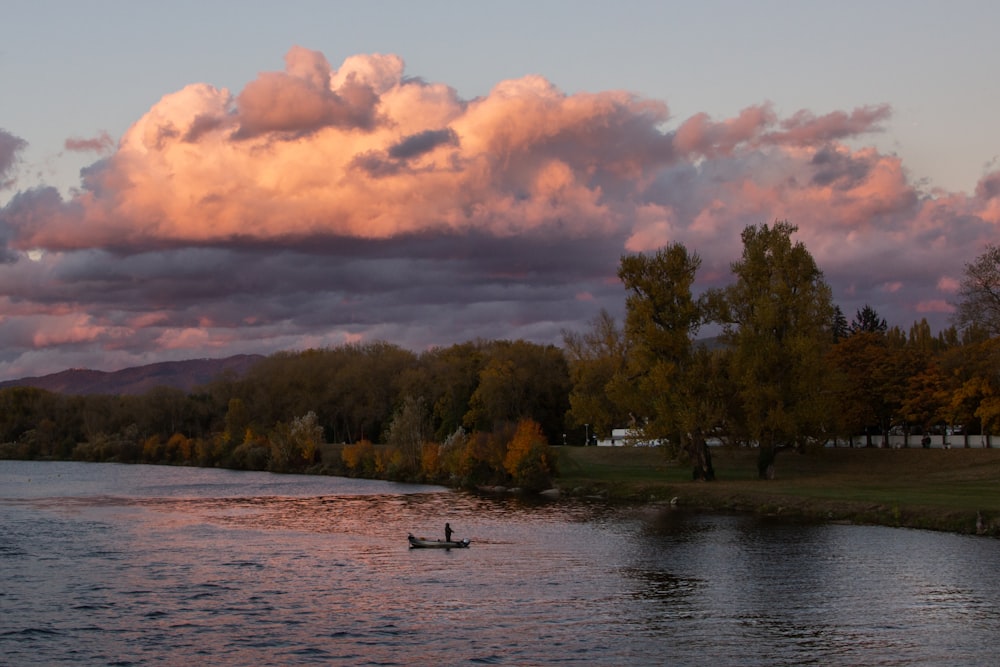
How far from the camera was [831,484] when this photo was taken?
2886 inches

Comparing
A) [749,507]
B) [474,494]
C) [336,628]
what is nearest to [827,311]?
[749,507]

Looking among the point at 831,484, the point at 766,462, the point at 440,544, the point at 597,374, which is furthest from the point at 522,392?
the point at 440,544

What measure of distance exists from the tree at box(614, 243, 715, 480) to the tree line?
0.11m

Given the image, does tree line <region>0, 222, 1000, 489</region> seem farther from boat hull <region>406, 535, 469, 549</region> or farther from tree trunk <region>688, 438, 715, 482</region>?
boat hull <region>406, 535, 469, 549</region>

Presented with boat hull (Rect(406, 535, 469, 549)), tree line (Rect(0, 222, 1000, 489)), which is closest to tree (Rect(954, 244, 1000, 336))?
tree line (Rect(0, 222, 1000, 489))

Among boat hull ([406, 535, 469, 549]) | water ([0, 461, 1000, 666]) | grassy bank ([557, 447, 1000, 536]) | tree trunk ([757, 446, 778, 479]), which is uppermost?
tree trunk ([757, 446, 778, 479])

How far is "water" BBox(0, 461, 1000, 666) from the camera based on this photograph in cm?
3128

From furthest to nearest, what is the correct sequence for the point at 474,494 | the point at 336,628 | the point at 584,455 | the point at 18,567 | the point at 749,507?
the point at 584,455, the point at 474,494, the point at 749,507, the point at 18,567, the point at 336,628

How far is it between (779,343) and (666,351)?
8908mm

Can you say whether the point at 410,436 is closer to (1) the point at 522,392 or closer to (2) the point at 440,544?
(1) the point at 522,392

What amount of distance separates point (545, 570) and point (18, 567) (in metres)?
24.7

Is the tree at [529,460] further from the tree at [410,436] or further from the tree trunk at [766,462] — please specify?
the tree at [410,436]

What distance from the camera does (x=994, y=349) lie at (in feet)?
271

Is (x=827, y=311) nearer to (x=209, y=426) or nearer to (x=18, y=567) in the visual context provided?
(x=18, y=567)
